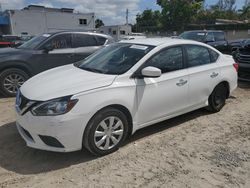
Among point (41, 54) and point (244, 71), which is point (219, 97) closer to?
point (244, 71)

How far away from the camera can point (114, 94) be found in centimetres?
389

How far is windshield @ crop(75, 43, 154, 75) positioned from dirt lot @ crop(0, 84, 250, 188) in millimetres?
1186

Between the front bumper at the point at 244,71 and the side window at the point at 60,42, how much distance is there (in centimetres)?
491

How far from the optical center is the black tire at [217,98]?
562cm

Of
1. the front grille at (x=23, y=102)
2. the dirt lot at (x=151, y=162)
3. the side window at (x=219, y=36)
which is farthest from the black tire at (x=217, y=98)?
the side window at (x=219, y=36)

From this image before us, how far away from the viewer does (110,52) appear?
4910 mm

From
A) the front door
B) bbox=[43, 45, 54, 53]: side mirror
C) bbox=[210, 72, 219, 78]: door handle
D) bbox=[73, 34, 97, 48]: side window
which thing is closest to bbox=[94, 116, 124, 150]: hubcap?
the front door

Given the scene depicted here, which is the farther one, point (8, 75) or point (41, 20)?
point (41, 20)

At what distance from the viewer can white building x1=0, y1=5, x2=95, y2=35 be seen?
40469 millimetres

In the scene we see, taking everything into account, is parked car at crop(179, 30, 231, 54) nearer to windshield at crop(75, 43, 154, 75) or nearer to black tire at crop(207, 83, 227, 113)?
black tire at crop(207, 83, 227, 113)

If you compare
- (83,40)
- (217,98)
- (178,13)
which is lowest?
(217,98)

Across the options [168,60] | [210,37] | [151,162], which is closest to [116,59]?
[168,60]

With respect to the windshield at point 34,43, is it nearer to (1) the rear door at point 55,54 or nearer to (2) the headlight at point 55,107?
(1) the rear door at point 55,54

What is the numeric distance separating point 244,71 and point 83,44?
15.2ft
